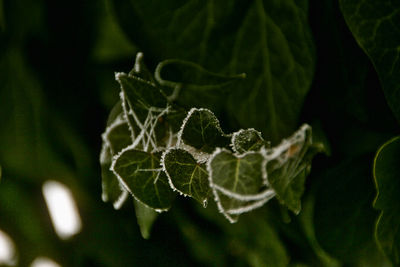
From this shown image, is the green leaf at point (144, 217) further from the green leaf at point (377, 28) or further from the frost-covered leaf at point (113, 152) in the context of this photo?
the green leaf at point (377, 28)

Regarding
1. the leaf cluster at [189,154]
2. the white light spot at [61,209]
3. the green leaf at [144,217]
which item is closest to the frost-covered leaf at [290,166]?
the leaf cluster at [189,154]

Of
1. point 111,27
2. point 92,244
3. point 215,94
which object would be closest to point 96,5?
point 111,27

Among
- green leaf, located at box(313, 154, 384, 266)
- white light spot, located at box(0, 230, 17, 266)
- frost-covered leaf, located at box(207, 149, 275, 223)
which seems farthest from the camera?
white light spot, located at box(0, 230, 17, 266)

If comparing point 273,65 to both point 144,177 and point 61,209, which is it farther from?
point 61,209

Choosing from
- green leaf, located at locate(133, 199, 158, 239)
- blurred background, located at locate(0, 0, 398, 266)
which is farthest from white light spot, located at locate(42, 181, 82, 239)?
green leaf, located at locate(133, 199, 158, 239)

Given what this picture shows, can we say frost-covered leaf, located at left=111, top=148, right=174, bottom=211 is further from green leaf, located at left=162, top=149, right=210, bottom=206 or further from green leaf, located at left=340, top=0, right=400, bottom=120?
green leaf, located at left=340, top=0, right=400, bottom=120

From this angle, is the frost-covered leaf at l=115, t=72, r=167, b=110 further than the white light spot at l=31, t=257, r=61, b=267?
No

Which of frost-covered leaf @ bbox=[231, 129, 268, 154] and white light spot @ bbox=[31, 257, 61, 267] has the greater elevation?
frost-covered leaf @ bbox=[231, 129, 268, 154]

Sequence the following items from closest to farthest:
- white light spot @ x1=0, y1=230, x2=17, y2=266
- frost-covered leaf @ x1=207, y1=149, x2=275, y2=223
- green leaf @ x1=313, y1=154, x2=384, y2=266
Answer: frost-covered leaf @ x1=207, y1=149, x2=275, y2=223 < green leaf @ x1=313, y1=154, x2=384, y2=266 < white light spot @ x1=0, y1=230, x2=17, y2=266
